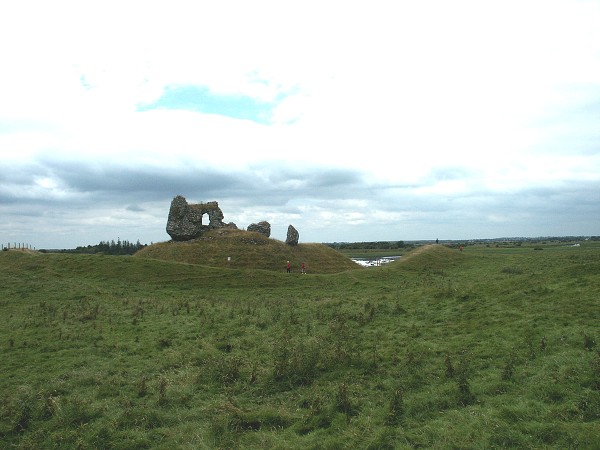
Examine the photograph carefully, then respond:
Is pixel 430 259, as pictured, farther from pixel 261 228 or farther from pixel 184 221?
pixel 184 221

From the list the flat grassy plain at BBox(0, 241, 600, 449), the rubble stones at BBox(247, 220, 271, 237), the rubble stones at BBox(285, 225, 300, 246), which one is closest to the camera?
the flat grassy plain at BBox(0, 241, 600, 449)

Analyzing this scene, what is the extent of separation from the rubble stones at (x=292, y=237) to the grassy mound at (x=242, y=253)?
966 millimetres

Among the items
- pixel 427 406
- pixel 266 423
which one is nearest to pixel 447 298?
pixel 427 406

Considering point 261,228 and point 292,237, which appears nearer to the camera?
point 292,237

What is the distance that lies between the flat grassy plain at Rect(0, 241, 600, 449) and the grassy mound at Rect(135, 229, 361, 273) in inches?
1142

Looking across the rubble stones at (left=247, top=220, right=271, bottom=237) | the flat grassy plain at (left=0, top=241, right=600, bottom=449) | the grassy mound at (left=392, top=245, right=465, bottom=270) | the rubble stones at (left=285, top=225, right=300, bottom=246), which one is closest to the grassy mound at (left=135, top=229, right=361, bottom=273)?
the rubble stones at (left=285, top=225, right=300, bottom=246)

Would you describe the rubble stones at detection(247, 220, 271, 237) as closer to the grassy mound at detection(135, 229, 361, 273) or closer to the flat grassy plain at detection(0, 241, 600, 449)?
the grassy mound at detection(135, 229, 361, 273)

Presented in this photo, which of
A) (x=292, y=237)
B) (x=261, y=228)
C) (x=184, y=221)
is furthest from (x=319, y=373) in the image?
(x=261, y=228)

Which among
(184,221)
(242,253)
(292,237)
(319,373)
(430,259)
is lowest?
(319,373)

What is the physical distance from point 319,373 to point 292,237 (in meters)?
51.9

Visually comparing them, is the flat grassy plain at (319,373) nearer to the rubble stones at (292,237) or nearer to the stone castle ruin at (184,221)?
the stone castle ruin at (184,221)

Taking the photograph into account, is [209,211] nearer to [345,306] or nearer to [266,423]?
[345,306]

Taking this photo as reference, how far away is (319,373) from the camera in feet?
45.5

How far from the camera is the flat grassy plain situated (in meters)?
9.69
